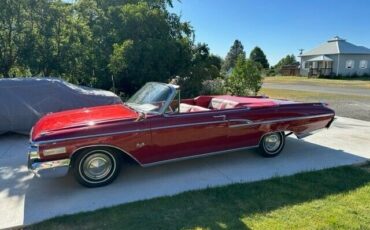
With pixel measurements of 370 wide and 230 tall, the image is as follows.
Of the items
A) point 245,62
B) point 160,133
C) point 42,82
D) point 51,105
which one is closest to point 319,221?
point 160,133

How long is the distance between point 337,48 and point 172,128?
39.6 metres

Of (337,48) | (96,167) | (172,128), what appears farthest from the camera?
(337,48)

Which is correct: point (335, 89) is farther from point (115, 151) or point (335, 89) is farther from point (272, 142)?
point (115, 151)

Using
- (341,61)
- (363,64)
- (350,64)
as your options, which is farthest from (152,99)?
(363,64)

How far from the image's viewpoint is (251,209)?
3561mm

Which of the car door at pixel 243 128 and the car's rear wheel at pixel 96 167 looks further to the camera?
the car door at pixel 243 128

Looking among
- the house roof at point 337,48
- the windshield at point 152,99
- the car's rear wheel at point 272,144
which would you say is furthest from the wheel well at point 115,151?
the house roof at point 337,48

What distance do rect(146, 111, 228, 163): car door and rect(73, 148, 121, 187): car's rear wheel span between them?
50 centimetres

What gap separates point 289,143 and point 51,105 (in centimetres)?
522

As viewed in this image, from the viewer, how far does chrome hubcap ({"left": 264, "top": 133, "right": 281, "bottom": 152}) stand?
17.5 feet

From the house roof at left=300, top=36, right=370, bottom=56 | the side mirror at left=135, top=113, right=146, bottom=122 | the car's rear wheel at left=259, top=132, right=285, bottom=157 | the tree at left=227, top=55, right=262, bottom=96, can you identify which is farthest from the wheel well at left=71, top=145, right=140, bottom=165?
the house roof at left=300, top=36, right=370, bottom=56

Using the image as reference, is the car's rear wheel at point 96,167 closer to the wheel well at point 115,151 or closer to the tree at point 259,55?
the wheel well at point 115,151

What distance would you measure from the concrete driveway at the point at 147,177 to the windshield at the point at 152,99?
1.03m

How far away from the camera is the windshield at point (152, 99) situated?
4.48 metres
